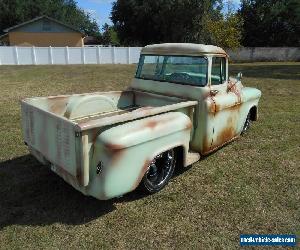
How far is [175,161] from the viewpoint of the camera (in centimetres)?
481

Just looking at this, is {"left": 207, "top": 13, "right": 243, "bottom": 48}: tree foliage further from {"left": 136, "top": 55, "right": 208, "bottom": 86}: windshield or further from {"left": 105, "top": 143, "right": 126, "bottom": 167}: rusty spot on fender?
{"left": 105, "top": 143, "right": 126, "bottom": 167}: rusty spot on fender

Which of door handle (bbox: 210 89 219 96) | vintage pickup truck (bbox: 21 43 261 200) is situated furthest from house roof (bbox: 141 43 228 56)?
door handle (bbox: 210 89 219 96)

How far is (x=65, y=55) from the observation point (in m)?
27.6

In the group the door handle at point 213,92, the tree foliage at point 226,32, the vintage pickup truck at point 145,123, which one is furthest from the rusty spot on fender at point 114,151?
the tree foliage at point 226,32

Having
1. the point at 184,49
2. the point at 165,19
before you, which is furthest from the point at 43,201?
the point at 165,19

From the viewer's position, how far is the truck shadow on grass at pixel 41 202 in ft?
13.2

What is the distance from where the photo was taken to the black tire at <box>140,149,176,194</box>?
4555mm

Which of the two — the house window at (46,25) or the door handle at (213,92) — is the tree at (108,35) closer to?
the house window at (46,25)

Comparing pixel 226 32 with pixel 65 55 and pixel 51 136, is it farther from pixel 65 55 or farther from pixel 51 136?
pixel 51 136

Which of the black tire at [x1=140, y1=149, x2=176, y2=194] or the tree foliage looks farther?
the tree foliage

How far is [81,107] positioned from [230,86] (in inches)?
103

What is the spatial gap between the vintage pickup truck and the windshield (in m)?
0.02

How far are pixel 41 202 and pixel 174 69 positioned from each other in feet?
9.98

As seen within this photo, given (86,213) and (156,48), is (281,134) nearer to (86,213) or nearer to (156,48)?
(156,48)
